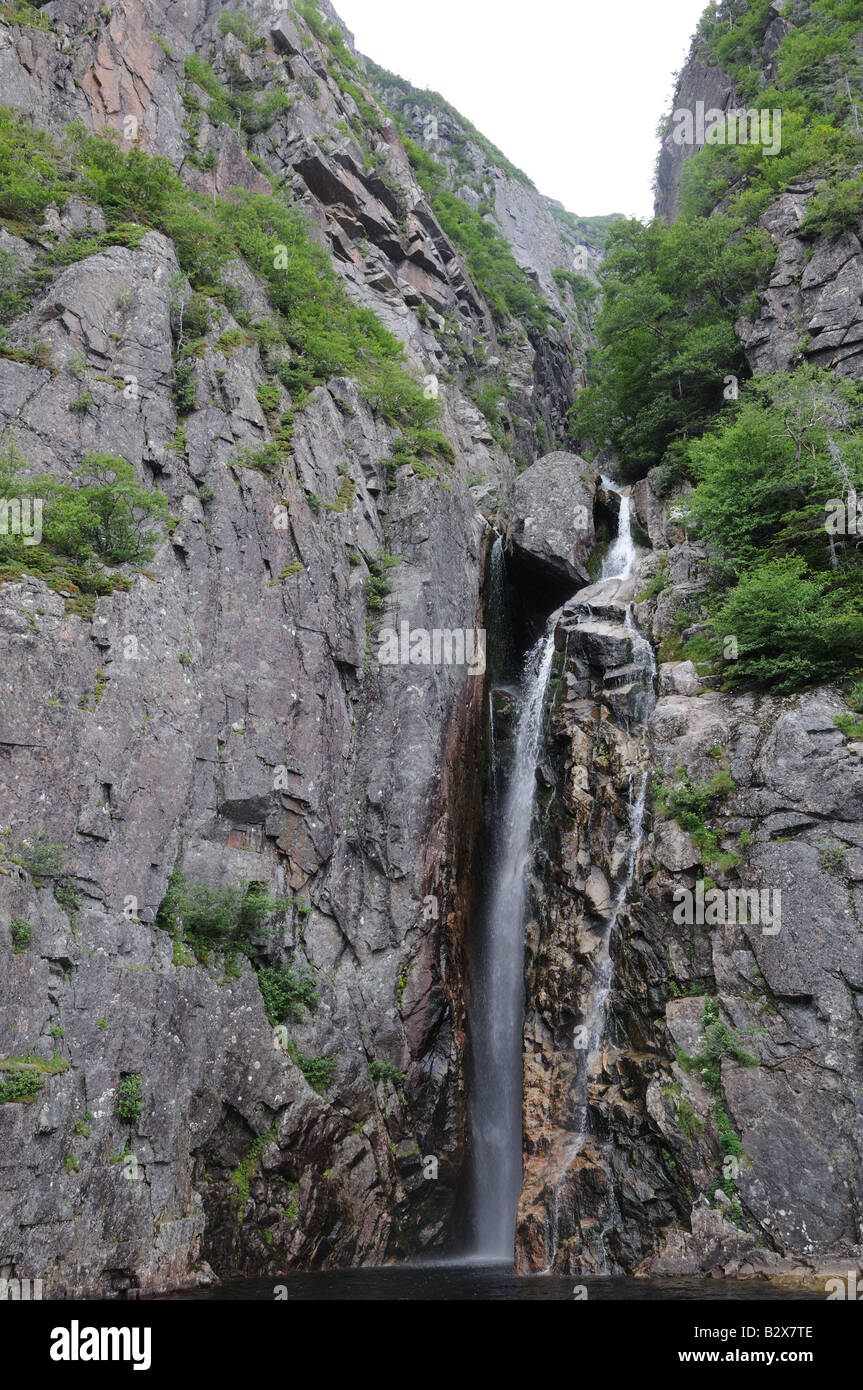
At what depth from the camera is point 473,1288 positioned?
12.4 m

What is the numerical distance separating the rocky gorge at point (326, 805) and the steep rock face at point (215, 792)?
0.08 m

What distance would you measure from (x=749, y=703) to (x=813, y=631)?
6.72 feet

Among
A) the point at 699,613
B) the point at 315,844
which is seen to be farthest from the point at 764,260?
the point at 315,844

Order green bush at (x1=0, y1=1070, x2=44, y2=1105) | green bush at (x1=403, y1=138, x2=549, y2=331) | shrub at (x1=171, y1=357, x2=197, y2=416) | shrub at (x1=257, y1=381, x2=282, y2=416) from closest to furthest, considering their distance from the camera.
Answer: green bush at (x1=0, y1=1070, x2=44, y2=1105) → shrub at (x1=171, y1=357, x2=197, y2=416) → shrub at (x1=257, y1=381, x2=282, y2=416) → green bush at (x1=403, y1=138, x2=549, y2=331)

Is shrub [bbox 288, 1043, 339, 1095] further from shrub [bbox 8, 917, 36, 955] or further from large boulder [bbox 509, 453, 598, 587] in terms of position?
large boulder [bbox 509, 453, 598, 587]

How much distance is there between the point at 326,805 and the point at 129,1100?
7487 mm

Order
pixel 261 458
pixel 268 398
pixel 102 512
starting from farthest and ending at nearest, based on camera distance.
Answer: pixel 268 398
pixel 261 458
pixel 102 512
